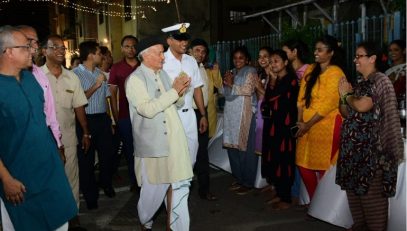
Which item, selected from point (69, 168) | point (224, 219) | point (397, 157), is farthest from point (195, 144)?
point (397, 157)

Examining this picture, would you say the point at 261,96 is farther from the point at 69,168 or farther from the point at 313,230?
the point at 69,168

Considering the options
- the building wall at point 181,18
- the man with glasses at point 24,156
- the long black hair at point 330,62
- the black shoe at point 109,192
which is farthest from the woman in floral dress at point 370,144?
the building wall at point 181,18

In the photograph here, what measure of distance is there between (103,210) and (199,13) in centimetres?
1496

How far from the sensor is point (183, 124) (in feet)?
15.6

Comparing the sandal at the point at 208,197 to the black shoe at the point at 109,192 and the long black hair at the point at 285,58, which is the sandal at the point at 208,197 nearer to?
the black shoe at the point at 109,192

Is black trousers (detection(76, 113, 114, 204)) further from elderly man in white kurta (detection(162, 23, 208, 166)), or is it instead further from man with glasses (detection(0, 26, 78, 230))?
man with glasses (detection(0, 26, 78, 230))

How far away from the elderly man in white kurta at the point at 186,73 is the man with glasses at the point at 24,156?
5.99 feet

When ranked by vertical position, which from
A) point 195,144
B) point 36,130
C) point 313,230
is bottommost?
point 313,230

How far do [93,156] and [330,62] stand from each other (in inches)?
120

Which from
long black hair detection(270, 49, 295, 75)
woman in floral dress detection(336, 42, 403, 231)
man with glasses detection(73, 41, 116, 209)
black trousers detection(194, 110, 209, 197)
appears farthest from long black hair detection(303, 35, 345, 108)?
man with glasses detection(73, 41, 116, 209)

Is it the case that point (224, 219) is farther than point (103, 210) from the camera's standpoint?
No

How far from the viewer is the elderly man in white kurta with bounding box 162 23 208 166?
4.80 meters

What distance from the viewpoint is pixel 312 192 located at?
5.08 metres

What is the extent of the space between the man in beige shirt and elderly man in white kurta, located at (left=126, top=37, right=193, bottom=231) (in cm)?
95
